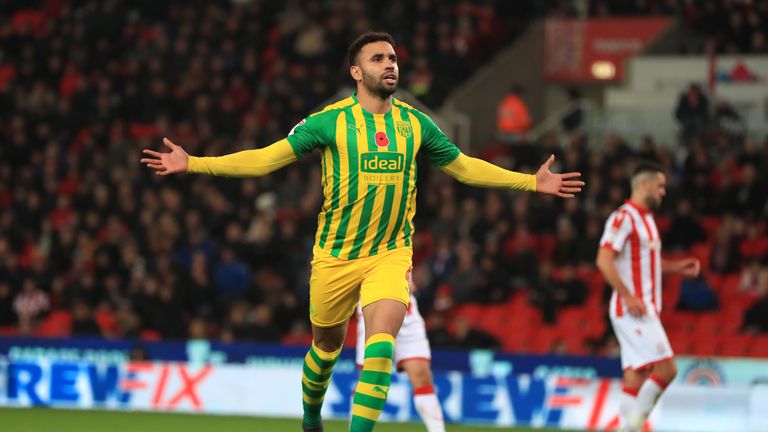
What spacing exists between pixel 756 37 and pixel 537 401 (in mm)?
8772

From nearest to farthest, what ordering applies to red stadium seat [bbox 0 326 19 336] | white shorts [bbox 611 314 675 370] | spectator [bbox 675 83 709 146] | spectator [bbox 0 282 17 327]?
white shorts [bbox 611 314 675 370]
red stadium seat [bbox 0 326 19 336]
spectator [bbox 0 282 17 327]
spectator [bbox 675 83 709 146]

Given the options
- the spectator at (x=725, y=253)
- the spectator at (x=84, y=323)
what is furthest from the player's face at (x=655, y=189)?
the spectator at (x=84, y=323)

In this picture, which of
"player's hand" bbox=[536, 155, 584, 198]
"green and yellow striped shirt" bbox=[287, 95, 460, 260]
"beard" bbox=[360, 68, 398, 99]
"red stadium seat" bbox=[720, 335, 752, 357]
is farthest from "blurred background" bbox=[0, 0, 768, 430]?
"beard" bbox=[360, 68, 398, 99]

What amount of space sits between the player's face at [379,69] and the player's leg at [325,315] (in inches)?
37.6

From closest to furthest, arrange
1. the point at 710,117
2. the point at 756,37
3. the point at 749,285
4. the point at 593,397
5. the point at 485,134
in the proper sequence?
the point at 593,397 < the point at 749,285 < the point at 710,117 < the point at 756,37 < the point at 485,134

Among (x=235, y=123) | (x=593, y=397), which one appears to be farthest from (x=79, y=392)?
(x=235, y=123)

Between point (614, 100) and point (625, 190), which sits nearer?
point (625, 190)

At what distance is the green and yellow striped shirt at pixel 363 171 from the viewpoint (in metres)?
7.48

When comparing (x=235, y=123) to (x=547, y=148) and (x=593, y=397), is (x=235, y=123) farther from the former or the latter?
(x=593, y=397)

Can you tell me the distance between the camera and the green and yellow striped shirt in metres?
7.48

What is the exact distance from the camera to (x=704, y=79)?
2011 centimetres

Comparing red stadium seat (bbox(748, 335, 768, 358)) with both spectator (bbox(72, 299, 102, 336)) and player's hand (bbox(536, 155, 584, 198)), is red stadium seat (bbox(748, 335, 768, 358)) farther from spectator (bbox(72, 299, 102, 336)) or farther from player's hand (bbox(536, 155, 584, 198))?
player's hand (bbox(536, 155, 584, 198))

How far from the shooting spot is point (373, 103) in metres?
7.58

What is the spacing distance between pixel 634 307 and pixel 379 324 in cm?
303
